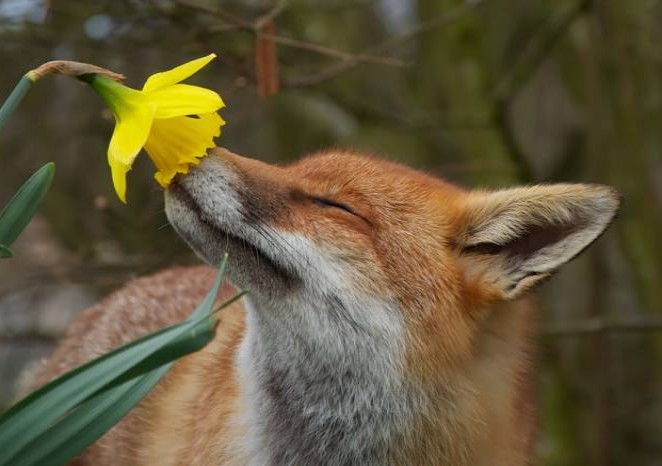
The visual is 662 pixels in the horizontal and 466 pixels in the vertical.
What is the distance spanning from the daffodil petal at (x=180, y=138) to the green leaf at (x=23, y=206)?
0.88ft

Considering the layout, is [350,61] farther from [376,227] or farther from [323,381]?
[323,381]

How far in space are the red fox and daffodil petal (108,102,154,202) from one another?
66 cm

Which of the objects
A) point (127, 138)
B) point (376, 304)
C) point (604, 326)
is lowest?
point (604, 326)

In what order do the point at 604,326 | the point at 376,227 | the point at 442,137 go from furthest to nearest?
the point at 442,137 → the point at 604,326 → the point at 376,227

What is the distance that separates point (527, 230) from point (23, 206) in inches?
64.8

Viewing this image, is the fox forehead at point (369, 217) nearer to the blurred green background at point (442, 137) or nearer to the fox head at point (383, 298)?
the fox head at point (383, 298)

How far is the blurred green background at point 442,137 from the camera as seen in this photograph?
22.6ft

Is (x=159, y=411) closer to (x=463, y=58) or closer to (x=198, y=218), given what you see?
(x=198, y=218)

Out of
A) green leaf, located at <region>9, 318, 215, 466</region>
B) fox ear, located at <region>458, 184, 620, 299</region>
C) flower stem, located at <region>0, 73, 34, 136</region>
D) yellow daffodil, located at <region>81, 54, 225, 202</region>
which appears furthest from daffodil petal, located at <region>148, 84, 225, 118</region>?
fox ear, located at <region>458, 184, 620, 299</region>

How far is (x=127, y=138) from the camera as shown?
2.27 meters

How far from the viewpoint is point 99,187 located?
357 inches

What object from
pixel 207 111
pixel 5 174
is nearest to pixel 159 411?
pixel 207 111

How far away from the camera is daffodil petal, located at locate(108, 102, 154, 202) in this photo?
2.25 metres

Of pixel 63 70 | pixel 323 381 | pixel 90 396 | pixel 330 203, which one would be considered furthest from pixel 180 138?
pixel 323 381
